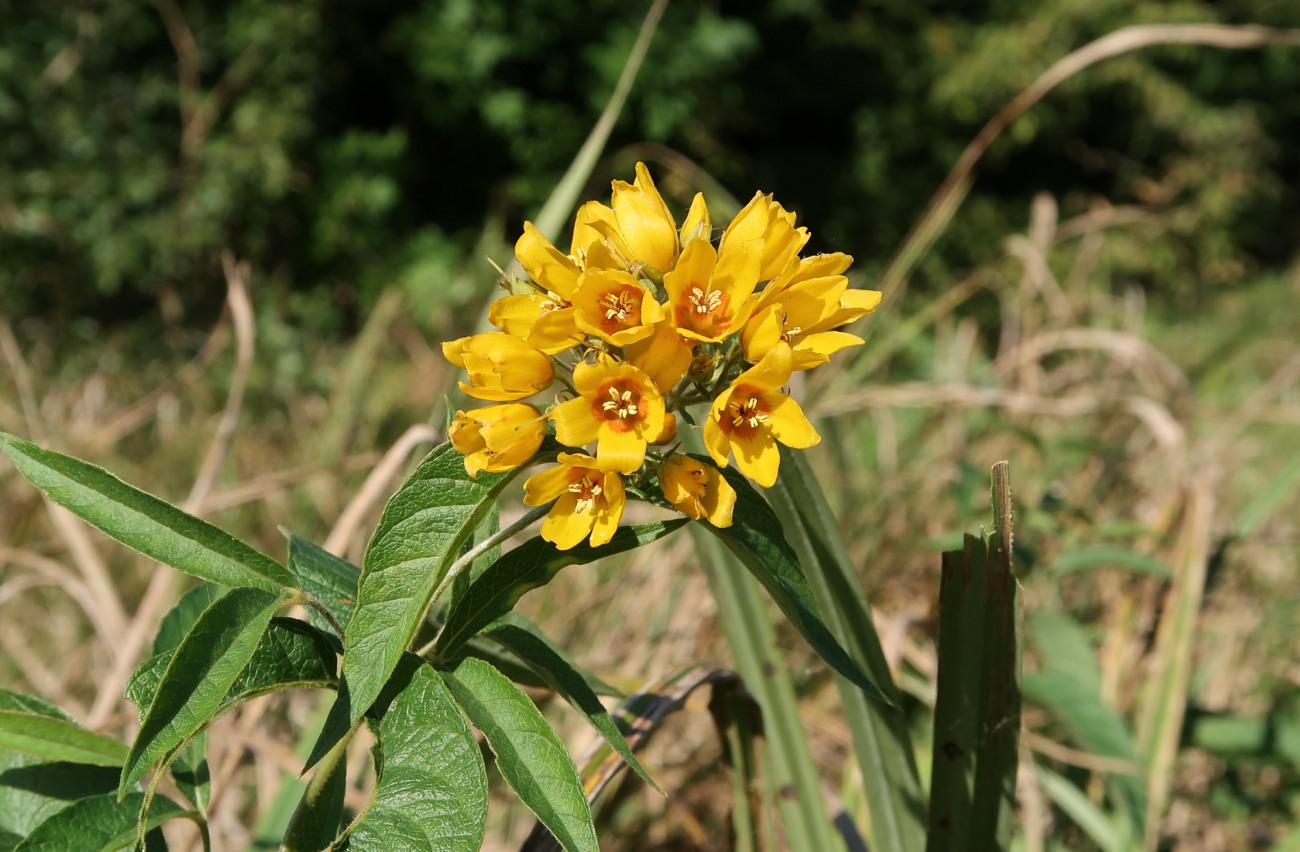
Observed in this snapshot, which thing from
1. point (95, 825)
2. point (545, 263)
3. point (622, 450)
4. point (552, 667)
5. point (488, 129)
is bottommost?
point (95, 825)

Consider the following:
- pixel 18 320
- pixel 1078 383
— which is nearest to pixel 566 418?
pixel 1078 383

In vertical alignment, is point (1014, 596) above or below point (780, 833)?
above

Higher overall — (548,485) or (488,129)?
(488,129)

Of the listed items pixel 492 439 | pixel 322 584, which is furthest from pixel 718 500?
pixel 322 584

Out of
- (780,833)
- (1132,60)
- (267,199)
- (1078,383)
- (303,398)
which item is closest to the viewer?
(780,833)

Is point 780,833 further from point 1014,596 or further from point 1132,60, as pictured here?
point 1132,60

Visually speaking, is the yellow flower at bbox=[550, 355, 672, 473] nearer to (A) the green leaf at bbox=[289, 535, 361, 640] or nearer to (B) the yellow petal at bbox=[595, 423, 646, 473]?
(B) the yellow petal at bbox=[595, 423, 646, 473]

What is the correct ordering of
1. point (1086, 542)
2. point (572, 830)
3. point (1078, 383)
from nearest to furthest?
point (572, 830)
point (1086, 542)
point (1078, 383)

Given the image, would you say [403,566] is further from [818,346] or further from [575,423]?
[818,346]
